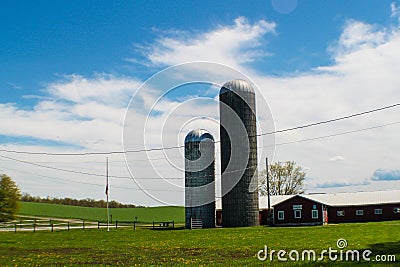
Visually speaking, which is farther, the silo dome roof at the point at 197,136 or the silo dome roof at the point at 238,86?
the silo dome roof at the point at 238,86

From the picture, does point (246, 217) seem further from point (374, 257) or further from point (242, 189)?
point (374, 257)

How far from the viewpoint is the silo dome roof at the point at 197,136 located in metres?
57.6

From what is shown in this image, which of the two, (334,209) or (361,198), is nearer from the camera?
(334,209)

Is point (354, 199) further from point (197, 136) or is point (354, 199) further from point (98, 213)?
point (98, 213)

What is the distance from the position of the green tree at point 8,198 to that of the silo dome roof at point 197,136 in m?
25.7

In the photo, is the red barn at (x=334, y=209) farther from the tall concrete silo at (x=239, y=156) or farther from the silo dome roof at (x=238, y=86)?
the silo dome roof at (x=238, y=86)

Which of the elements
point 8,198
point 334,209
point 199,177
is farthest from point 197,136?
point 8,198

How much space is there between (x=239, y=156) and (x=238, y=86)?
326 inches

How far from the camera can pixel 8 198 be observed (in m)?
34.5

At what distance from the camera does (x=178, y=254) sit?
22.9m

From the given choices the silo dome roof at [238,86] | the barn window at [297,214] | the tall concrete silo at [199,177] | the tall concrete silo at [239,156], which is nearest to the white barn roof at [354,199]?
the barn window at [297,214]

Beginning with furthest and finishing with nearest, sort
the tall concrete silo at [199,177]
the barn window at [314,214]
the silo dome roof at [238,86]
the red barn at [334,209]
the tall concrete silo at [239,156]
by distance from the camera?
the red barn at [334,209]
the barn window at [314,214]
the silo dome roof at [238,86]
the tall concrete silo at [199,177]
the tall concrete silo at [239,156]

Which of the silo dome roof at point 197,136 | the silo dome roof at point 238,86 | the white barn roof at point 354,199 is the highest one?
the silo dome roof at point 238,86

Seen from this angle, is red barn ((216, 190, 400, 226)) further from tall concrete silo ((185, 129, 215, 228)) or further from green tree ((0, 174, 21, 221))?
green tree ((0, 174, 21, 221))
